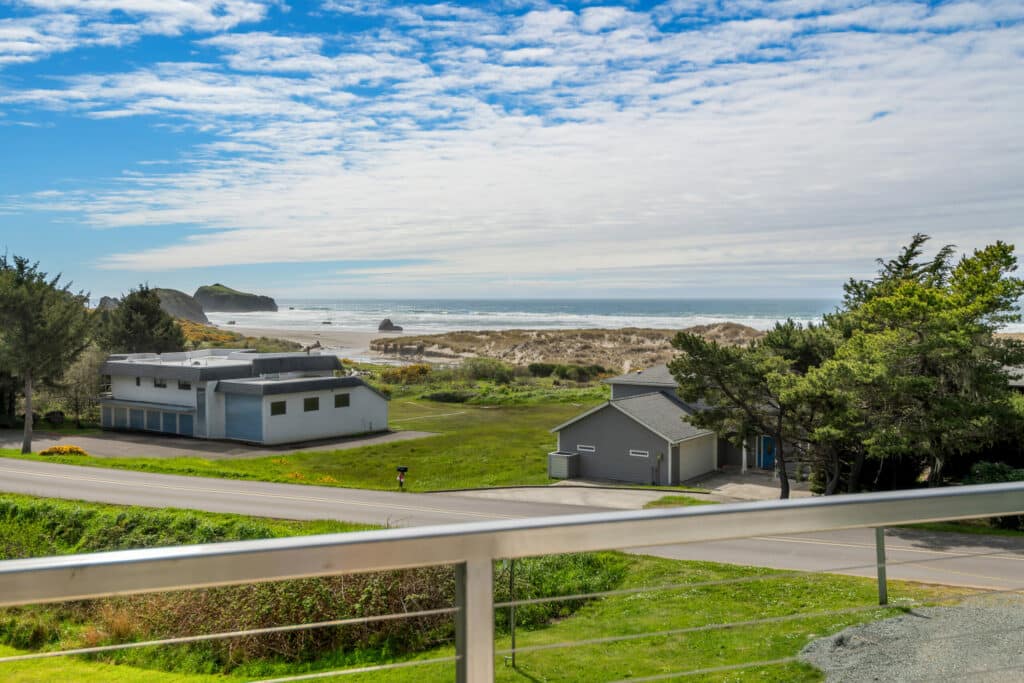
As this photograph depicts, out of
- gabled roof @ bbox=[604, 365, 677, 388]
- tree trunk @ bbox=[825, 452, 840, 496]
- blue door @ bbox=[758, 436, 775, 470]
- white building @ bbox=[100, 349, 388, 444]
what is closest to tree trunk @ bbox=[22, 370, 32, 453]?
white building @ bbox=[100, 349, 388, 444]

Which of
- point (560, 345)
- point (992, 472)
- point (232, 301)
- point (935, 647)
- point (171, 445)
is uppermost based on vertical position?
point (232, 301)

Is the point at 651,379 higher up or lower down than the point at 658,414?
higher up

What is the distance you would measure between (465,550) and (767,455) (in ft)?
97.7

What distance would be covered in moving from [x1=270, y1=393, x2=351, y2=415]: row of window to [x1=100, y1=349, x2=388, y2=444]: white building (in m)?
0.05

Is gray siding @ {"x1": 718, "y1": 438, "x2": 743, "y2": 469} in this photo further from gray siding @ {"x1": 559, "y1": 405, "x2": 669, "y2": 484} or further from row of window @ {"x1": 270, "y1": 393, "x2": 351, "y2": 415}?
row of window @ {"x1": 270, "y1": 393, "x2": 351, "y2": 415}

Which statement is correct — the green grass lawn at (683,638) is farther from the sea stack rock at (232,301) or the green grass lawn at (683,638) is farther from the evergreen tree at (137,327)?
the sea stack rock at (232,301)

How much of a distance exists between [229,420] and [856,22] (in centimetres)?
3327

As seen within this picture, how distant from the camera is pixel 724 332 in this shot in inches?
3565

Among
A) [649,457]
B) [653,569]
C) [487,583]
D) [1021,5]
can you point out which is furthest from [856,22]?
[649,457]

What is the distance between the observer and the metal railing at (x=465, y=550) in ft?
4.47

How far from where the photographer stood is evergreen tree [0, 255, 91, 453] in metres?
31.9

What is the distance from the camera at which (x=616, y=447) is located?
93.6 feet

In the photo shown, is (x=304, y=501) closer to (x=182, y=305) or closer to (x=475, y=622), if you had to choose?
(x=475, y=622)

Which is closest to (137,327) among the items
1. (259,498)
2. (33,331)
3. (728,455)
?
(33,331)
